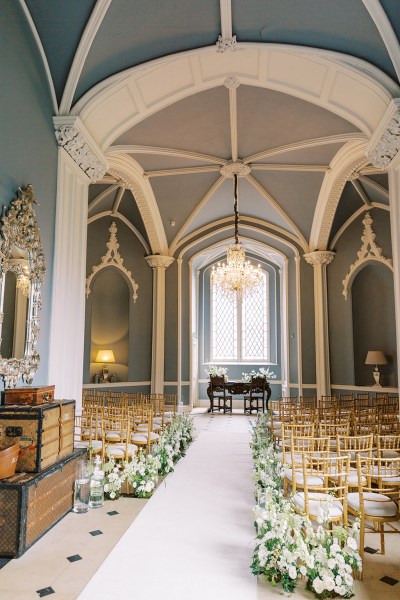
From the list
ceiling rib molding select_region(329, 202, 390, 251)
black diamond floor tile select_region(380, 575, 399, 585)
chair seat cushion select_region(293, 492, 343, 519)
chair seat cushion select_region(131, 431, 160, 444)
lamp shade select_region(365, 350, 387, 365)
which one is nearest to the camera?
black diamond floor tile select_region(380, 575, 399, 585)

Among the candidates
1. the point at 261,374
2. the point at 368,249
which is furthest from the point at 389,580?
the point at 261,374

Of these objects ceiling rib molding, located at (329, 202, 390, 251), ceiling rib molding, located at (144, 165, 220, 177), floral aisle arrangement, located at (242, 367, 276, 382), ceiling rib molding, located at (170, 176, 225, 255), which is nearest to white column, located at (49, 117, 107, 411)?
ceiling rib molding, located at (144, 165, 220, 177)

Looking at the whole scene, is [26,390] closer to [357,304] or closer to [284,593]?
[284,593]

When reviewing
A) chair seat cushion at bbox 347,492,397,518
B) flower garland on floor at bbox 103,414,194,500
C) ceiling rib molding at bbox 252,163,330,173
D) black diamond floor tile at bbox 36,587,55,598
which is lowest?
black diamond floor tile at bbox 36,587,55,598

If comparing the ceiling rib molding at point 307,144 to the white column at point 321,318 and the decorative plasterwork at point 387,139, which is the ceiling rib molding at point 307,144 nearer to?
the decorative plasterwork at point 387,139

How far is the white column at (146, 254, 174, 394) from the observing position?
1271 centimetres

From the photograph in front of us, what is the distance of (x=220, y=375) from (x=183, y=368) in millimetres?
1792

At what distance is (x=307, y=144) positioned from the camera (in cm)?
873

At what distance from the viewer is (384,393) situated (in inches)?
402

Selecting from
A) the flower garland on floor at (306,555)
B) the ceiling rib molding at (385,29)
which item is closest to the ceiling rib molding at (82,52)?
the ceiling rib molding at (385,29)

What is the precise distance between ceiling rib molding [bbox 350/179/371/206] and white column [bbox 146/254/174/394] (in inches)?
220

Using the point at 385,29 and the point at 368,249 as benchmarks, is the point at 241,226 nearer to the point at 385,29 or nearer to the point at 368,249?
the point at 368,249

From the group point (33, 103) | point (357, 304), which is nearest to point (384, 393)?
point (357, 304)

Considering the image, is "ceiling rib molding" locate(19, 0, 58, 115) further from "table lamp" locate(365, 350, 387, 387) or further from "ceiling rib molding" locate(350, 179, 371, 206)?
"table lamp" locate(365, 350, 387, 387)
